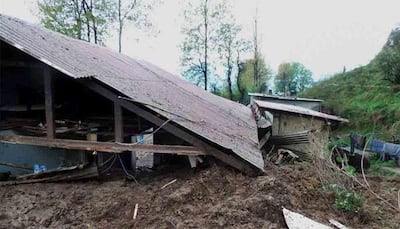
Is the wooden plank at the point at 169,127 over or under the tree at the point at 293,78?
under

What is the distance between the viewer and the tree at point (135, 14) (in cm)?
2419

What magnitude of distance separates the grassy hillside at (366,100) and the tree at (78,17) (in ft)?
56.3

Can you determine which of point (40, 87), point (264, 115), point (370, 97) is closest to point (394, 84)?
point (370, 97)

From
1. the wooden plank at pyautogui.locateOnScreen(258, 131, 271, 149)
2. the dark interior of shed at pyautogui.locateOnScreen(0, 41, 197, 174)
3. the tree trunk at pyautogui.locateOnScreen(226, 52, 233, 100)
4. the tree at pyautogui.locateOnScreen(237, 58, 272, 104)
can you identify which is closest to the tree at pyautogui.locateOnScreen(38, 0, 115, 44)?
the tree trunk at pyautogui.locateOnScreen(226, 52, 233, 100)

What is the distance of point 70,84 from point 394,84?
16.8 meters

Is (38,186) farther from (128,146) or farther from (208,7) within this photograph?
(208,7)

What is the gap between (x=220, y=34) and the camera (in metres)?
29.3

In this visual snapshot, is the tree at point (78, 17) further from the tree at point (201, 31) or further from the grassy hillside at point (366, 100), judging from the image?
the grassy hillside at point (366, 100)

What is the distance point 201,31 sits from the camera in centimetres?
2894

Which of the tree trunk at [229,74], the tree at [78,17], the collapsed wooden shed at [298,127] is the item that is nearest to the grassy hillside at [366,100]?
the collapsed wooden shed at [298,127]

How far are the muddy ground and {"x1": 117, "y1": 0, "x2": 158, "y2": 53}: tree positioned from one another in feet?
68.4

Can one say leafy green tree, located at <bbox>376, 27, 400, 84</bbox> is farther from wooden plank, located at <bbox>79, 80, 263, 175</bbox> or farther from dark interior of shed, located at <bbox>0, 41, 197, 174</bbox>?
wooden plank, located at <bbox>79, 80, 263, 175</bbox>

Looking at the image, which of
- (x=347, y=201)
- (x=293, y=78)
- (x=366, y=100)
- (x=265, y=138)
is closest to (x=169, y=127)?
(x=347, y=201)

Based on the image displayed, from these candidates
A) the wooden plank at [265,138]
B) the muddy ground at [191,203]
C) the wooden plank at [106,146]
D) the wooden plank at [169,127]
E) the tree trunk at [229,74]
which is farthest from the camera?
the tree trunk at [229,74]
